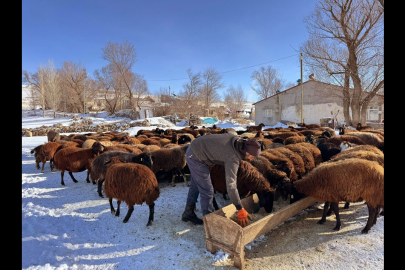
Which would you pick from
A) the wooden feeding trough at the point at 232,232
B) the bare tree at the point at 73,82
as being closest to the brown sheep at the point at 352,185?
the wooden feeding trough at the point at 232,232

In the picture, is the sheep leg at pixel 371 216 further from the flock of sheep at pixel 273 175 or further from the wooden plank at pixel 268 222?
the wooden plank at pixel 268 222

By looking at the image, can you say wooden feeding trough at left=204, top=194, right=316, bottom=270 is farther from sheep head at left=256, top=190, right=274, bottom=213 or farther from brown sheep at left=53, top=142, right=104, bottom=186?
brown sheep at left=53, top=142, right=104, bottom=186

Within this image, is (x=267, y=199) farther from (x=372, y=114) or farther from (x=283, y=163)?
(x=372, y=114)

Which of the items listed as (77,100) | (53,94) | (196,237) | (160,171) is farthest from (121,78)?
(196,237)

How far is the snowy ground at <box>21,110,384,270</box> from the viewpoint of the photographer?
10.7 ft

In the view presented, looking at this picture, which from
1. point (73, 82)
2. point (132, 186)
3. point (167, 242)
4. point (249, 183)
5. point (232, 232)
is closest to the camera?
point (232, 232)

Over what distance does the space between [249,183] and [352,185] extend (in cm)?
177

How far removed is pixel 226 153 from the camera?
3.63 m

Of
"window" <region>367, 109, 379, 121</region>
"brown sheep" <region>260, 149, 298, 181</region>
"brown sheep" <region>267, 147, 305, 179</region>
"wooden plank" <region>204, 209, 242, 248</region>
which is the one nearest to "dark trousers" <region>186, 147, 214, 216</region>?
"wooden plank" <region>204, 209, 242, 248</region>

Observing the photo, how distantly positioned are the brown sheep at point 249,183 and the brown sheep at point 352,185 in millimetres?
719

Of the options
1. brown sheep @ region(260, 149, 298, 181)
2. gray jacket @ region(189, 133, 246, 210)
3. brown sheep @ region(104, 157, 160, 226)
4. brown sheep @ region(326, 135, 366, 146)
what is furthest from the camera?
brown sheep @ region(326, 135, 366, 146)

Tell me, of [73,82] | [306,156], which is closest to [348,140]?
[306,156]

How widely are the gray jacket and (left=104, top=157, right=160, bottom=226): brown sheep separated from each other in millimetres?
1079

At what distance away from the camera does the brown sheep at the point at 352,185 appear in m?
3.74
